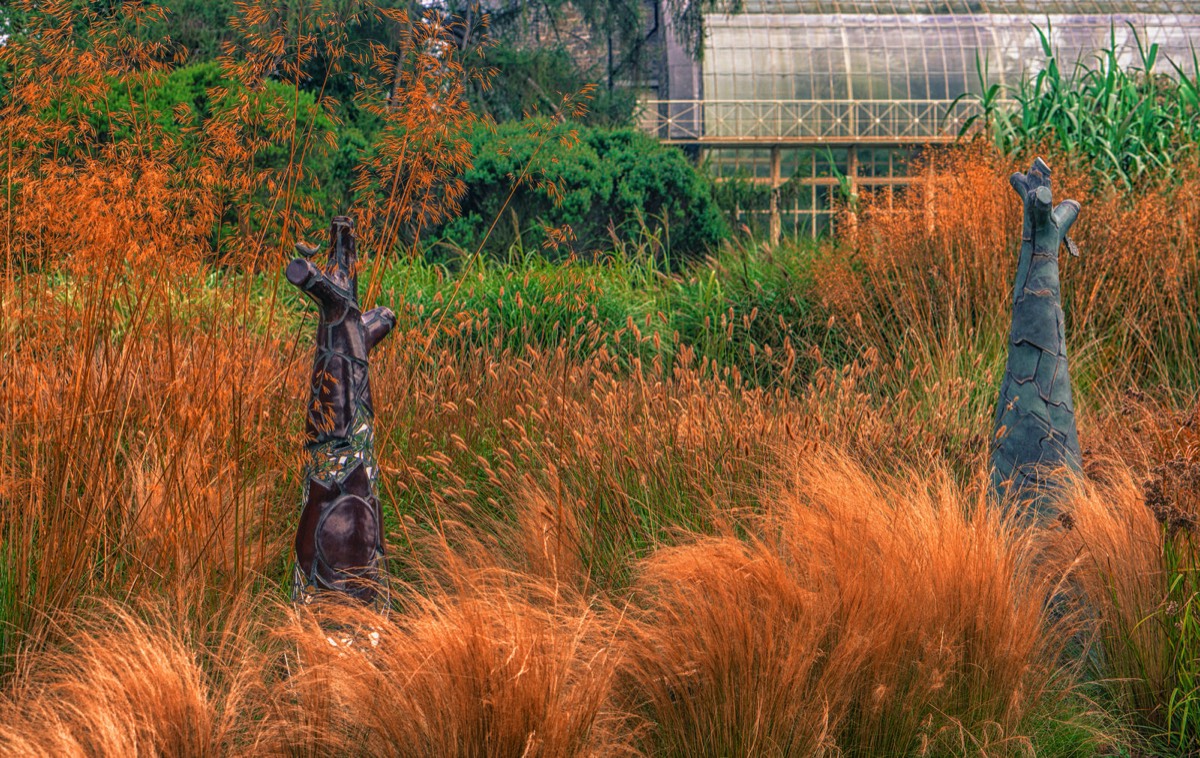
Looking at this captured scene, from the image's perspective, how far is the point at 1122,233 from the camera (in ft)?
22.2

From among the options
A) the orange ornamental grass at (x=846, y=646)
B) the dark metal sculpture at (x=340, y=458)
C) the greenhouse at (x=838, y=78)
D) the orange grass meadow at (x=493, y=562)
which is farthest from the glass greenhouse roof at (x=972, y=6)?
the dark metal sculpture at (x=340, y=458)

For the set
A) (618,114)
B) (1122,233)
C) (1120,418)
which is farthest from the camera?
(618,114)

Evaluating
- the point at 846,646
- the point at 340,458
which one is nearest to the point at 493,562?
the point at 340,458

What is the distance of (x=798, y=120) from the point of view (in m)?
23.4

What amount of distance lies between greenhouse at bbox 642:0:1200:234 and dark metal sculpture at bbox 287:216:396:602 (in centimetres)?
2041

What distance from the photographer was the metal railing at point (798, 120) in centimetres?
2316

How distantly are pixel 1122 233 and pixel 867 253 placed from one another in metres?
1.49

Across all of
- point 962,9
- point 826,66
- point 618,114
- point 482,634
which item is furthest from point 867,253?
point 962,9

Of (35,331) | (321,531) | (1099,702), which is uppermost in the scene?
(35,331)

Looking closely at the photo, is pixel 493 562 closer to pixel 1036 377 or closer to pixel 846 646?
pixel 846 646

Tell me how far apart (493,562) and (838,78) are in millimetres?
22273

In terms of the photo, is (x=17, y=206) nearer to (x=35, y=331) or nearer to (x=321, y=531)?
(x=35, y=331)

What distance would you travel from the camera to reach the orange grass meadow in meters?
2.27

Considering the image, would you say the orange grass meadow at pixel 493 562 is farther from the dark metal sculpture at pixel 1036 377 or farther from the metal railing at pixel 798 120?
the metal railing at pixel 798 120
